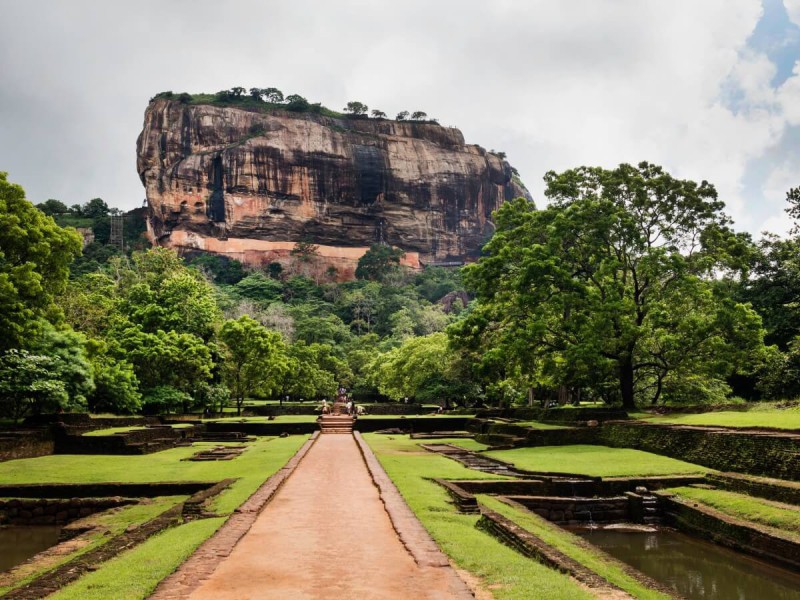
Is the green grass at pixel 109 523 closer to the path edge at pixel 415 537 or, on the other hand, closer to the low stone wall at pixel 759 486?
the path edge at pixel 415 537

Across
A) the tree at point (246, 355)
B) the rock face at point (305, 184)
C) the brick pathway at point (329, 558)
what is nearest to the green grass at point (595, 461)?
the brick pathway at point (329, 558)

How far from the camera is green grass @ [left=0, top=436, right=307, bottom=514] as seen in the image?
14453 mm

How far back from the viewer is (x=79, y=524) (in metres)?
11.8

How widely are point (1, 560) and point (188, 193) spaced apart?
108852mm

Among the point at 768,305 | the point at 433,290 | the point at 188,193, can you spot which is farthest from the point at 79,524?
the point at 188,193

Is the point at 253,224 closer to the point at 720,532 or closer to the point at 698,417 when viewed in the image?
the point at 698,417

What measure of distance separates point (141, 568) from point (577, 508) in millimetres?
9379

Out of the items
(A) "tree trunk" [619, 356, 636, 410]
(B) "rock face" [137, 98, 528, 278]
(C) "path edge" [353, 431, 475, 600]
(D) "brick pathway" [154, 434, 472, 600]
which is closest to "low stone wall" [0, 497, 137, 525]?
(D) "brick pathway" [154, 434, 472, 600]

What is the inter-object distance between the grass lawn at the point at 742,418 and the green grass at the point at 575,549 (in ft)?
23.3

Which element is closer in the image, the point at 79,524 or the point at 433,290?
the point at 79,524

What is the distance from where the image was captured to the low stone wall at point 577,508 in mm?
13867

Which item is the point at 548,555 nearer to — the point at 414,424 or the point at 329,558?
the point at 329,558

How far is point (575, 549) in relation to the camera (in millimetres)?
9719

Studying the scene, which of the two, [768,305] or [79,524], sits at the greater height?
[768,305]
